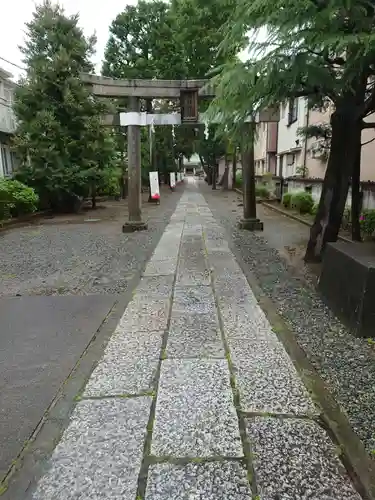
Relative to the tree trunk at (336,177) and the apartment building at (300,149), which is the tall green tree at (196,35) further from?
the tree trunk at (336,177)

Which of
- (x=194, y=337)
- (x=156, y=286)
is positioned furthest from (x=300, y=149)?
(x=194, y=337)

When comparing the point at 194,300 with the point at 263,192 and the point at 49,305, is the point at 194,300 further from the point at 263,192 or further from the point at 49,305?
the point at 263,192

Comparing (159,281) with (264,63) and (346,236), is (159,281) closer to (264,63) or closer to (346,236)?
(264,63)

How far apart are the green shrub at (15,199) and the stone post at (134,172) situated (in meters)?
3.77

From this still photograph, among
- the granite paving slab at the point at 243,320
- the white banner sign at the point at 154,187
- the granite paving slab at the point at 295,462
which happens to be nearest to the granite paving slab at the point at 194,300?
the granite paving slab at the point at 243,320

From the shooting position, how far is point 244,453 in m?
1.91

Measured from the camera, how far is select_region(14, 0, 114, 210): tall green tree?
1319cm

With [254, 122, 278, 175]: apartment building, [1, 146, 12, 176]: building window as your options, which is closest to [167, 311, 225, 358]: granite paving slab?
[1, 146, 12, 176]: building window

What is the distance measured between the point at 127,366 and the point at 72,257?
458 centimetres

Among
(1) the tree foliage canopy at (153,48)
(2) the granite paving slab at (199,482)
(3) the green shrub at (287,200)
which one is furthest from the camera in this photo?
(1) the tree foliage canopy at (153,48)

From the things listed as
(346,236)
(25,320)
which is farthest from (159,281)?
(346,236)

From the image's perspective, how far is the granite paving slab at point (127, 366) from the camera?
2.54 meters

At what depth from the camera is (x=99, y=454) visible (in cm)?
193

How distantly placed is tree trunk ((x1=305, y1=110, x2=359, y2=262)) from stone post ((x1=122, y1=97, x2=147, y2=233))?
17.1 feet
